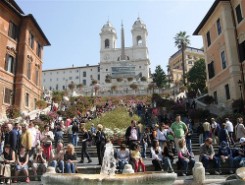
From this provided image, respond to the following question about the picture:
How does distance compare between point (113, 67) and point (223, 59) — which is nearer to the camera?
point (223, 59)

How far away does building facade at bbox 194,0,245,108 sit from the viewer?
24375 millimetres

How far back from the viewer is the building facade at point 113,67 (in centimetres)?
8744

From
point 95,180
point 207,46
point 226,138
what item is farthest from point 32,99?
point 95,180

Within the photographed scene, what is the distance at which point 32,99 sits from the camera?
31.0 metres

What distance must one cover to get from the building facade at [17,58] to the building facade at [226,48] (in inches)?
772

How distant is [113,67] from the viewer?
8969 cm

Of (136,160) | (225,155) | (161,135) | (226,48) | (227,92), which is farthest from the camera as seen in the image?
(227,92)

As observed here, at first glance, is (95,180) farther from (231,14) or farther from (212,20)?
(212,20)

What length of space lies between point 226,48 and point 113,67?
65.5 m

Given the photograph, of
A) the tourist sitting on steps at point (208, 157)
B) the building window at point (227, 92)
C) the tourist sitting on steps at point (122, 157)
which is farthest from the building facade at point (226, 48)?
the tourist sitting on steps at point (122, 157)

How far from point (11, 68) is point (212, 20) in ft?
71.1

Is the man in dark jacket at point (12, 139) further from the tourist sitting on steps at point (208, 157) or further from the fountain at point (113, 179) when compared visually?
the tourist sitting on steps at point (208, 157)

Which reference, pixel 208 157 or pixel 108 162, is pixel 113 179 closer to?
pixel 108 162

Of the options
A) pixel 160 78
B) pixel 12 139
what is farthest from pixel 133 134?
pixel 160 78
